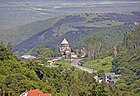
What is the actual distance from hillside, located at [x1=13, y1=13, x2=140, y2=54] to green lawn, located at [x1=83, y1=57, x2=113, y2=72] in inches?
694

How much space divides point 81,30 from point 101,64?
35566mm

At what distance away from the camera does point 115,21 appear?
88.6 meters

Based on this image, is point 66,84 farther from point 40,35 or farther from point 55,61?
point 40,35

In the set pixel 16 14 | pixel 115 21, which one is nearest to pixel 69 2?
pixel 16 14

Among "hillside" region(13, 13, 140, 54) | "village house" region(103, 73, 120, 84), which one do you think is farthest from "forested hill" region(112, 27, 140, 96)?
"hillside" region(13, 13, 140, 54)

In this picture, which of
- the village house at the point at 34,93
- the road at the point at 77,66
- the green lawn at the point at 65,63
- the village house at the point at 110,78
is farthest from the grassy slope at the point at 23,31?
the village house at the point at 34,93

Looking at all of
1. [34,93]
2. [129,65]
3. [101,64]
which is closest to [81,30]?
[101,64]

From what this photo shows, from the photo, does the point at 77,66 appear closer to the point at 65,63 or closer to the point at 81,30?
the point at 65,63

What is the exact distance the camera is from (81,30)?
82125 millimetres

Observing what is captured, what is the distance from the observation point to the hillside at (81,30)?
240 feet

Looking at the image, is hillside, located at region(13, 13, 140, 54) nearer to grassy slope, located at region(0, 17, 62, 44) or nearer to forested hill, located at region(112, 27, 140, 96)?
grassy slope, located at region(0, 17, 62, 44)

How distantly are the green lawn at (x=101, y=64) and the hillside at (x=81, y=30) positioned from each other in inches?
694

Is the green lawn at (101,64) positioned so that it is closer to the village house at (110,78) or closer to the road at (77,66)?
the road at (77,66)

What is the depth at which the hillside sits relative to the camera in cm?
7300
